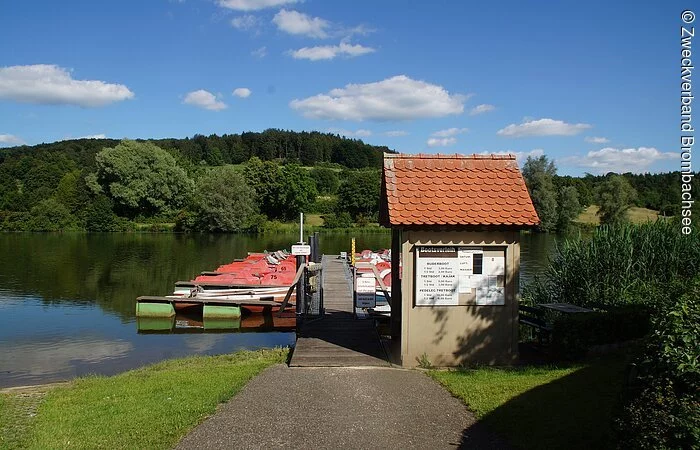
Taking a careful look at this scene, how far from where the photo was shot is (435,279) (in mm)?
10547

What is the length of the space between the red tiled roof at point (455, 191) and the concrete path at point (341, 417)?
9.53 ft

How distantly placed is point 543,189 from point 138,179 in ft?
167

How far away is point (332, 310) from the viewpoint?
18.5m

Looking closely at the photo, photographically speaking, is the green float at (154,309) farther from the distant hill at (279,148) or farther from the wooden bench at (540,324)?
the distant hill at (279,148)

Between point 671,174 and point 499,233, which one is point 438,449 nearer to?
point 499,233

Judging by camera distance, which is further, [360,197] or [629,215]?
[360,197]

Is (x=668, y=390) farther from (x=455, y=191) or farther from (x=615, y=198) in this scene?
(x=615, y=198)

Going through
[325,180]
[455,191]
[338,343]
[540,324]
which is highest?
[325,180]

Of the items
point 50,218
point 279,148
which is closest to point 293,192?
point 50,218

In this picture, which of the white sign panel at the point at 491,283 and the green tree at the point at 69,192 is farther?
the green tree at the point at 69,192

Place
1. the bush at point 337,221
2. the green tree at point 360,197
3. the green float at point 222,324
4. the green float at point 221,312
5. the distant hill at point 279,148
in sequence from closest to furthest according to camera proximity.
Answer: the green float at point 222,324 < the green float at point 221,312 < the bush at point 337,221 < the green tree at point 360,197 < the distant hill at point 279,148

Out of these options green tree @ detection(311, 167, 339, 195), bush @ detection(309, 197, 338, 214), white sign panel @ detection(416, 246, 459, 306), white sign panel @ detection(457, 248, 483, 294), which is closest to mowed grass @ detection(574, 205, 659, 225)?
bush @ detection(309, 197, 338, 214)

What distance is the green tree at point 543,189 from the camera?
6944 centimetres

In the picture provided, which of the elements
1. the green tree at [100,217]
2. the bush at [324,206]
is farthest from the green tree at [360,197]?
the green tree at [100,217]
